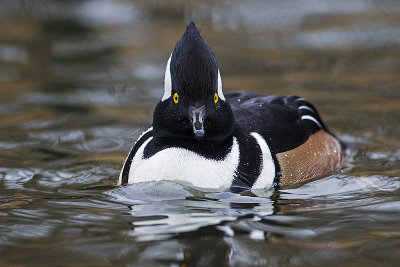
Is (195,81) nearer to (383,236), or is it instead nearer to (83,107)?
(383,236)

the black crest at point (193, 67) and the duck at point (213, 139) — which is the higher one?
the black crest at point (193, 67)

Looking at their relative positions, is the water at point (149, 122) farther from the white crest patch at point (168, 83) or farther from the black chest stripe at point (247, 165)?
the white crest patch at point (168, 83)

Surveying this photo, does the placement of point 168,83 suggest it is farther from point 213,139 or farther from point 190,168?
point 190,168

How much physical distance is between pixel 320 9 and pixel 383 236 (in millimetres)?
9443

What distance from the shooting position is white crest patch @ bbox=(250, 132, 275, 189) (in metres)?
6.75

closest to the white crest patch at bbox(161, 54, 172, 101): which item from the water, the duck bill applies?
the duck bill

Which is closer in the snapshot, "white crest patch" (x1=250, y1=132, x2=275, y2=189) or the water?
the water

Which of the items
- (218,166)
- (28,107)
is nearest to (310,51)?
(28,107)

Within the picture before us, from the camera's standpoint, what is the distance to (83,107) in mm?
9953

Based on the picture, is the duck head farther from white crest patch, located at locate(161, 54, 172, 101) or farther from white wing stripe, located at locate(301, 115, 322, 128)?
white wing stripe, located at locate(301, 115, 322, 128)

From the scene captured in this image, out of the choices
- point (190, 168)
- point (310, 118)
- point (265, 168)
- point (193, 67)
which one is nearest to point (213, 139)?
point (190, 168)

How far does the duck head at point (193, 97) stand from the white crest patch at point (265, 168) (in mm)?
458

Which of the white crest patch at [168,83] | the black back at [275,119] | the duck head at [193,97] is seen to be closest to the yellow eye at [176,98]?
the duck head at [193,97]

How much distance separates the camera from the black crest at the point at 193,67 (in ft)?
19.8
